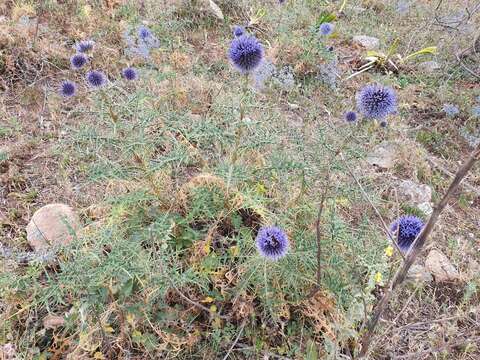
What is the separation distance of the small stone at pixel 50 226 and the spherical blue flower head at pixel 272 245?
38.2 inches

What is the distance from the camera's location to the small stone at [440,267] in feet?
7.66

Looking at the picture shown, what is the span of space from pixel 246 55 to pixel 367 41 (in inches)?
128

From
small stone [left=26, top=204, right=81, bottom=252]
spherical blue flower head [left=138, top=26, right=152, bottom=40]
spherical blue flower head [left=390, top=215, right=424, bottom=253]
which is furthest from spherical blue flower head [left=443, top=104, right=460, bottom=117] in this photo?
small stone [left=26, top=204, right=81, bottom=252]

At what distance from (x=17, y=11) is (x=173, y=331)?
3230 mm

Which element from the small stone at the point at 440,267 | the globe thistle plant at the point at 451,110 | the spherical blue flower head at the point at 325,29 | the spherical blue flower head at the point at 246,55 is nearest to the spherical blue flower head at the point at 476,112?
the globe thistle plant at the point at 451,110

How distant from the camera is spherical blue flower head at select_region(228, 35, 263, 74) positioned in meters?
1.79

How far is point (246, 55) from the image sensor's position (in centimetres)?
178

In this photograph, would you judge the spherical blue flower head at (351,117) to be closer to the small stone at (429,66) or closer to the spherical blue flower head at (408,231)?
the spherical blue flower head at (408,231)

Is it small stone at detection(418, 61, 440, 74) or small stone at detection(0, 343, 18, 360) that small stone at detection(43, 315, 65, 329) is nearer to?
small stone at detection(0, 343, 18, 360)

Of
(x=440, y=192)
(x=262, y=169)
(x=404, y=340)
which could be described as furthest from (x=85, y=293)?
(x=440, y=192)

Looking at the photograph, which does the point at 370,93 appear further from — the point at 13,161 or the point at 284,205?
the point at 13,161

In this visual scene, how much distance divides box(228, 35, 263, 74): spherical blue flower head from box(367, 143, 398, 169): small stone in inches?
60.8

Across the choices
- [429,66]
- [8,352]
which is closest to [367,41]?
[429,66]

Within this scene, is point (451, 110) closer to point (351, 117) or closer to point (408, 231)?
point (351, 117)
